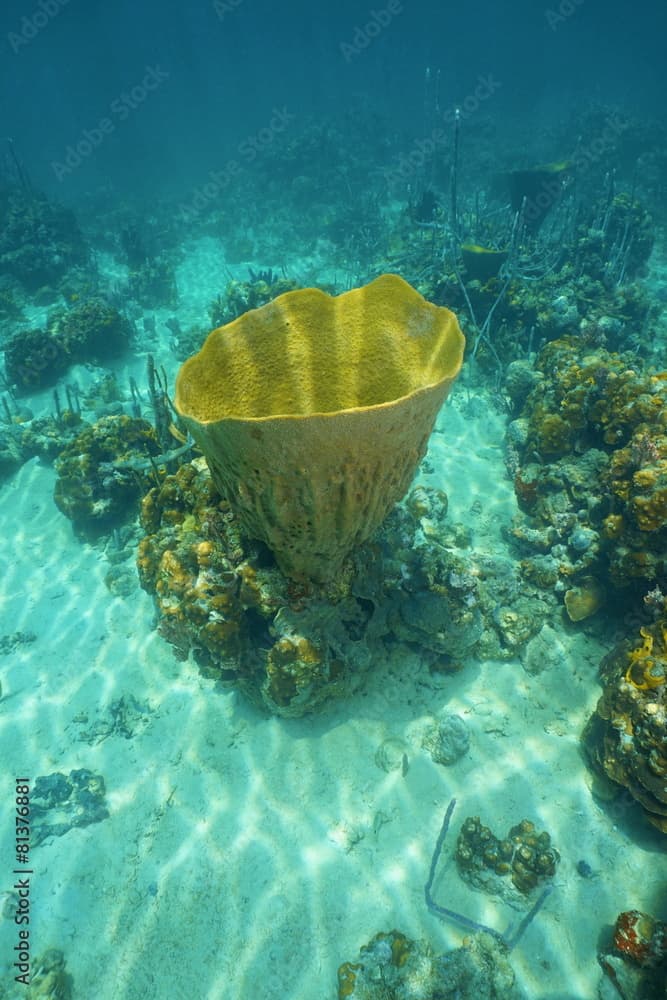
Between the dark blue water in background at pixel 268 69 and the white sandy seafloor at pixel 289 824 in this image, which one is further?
the dark blue water in background at pixel 268 69

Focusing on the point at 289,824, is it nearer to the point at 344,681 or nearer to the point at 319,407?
the point at 344,681

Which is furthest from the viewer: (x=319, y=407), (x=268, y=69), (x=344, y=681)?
(x=268, y=69)

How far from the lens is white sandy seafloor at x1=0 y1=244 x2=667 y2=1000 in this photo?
9.23 ft

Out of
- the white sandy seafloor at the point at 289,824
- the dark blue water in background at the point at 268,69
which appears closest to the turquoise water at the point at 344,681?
the white sandy seafloor at the point at 289,824

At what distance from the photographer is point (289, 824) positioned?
3242mm

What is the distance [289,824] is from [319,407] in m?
2.78

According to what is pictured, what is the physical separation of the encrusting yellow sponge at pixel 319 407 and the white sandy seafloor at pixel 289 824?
1.56 metres

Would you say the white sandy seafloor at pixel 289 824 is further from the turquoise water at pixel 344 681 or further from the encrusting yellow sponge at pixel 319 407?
the encrusting yellow sponge at pixel 319 407

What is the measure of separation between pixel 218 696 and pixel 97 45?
371 feet

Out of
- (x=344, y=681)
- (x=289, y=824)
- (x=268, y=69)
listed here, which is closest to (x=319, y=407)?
(x=344, y=681)

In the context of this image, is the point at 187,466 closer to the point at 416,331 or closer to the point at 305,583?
the point at 305,583

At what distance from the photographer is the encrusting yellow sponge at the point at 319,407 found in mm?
2061

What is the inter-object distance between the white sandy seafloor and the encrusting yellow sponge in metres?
1.56

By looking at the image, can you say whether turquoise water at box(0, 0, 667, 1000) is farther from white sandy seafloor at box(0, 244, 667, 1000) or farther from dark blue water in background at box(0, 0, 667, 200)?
dark blue water in background at box(0, 0, 667, 200)
